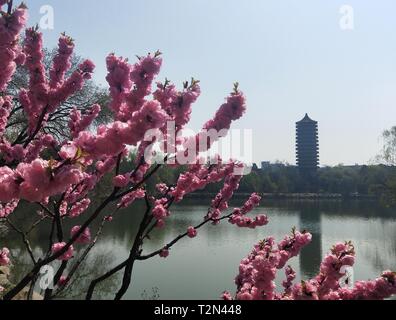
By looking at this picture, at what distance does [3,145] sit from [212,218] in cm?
302

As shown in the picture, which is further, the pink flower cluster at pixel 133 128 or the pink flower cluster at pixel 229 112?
the pink flower cluster at pixel 229 112

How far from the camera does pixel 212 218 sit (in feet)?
18.5

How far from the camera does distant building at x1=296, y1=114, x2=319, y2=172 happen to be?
76438mm

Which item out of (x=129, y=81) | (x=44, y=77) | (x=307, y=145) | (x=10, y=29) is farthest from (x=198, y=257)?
(x=307, y=145)

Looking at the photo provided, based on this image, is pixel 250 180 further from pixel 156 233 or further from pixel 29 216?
pixel 29 216

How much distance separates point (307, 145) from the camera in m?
80.1

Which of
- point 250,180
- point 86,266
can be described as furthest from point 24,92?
point 250,180

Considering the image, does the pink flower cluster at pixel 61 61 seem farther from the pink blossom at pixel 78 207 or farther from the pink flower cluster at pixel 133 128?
the pink blossom at pixel 78 207

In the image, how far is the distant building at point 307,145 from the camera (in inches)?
3009

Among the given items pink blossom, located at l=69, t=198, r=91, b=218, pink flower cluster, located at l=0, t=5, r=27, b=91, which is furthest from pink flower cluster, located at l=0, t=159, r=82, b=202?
pink blossom, located at l=69, t=198, r=91, b=218

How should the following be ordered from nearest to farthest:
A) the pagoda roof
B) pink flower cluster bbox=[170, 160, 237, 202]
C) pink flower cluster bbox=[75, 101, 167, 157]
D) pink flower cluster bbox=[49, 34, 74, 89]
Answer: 1. pink flower cluster bbox=[75, 101, 167, 157]
2. pink flower cluster bbox=[49, 34, 74, 89]
3. pink flower cluster bbox=[170, 160, 237, 202]
4. the pagoda roof

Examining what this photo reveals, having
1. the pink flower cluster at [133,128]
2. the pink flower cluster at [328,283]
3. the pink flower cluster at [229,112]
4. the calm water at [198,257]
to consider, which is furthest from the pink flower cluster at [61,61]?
the calm water at [198,257]

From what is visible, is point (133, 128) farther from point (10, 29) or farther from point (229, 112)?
point (229, 112)

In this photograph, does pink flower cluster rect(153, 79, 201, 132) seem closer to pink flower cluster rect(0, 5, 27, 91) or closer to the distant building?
pink flower cluster rect(0, 5, 27, 91)
